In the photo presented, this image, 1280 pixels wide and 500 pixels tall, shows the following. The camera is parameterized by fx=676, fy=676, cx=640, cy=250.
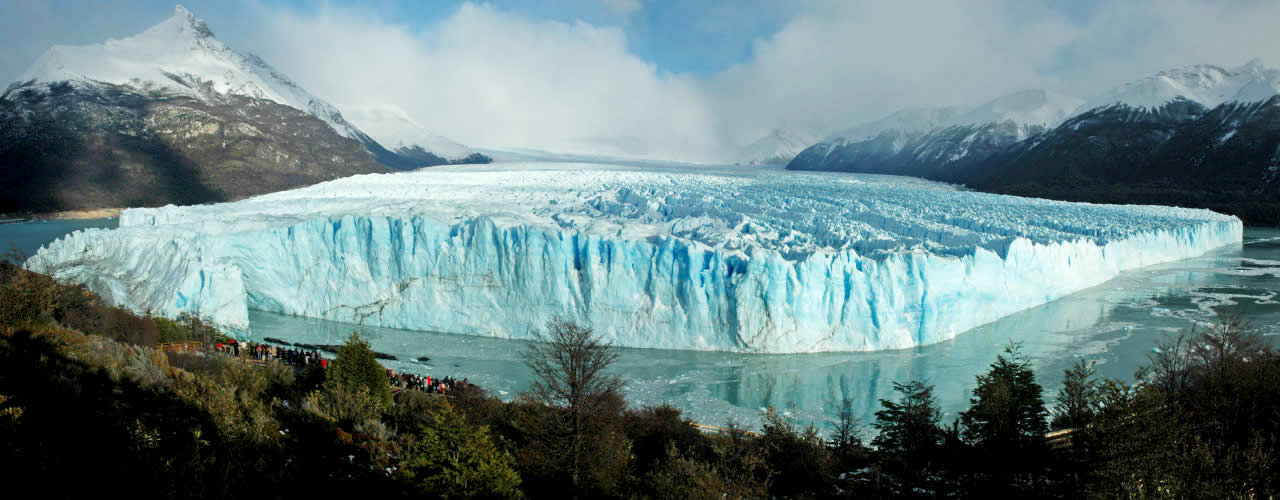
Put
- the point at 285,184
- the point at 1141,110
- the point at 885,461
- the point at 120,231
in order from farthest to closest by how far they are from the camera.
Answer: the point at 1141,110, the point at 285,184, the point at 120,231, the point at 885,461

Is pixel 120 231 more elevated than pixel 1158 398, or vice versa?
pixel 120 231

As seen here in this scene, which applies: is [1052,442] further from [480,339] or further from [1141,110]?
[1141,110]

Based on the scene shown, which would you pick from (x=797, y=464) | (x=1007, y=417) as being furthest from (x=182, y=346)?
(x=1007, y=417)

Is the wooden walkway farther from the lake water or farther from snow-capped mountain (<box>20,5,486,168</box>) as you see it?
snow-capped mountain (<box>20,5,486,168</box>)

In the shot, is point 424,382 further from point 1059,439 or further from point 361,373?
point 1059,439

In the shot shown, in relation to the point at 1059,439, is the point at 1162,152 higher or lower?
higher

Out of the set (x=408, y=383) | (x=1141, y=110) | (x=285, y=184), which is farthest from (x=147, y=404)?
(x=1141, y=110)

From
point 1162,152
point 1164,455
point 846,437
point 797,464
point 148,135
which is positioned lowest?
point 846,437

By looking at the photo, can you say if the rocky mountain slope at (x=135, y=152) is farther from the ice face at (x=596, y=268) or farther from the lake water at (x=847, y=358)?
the lake water at (x=847, y=358)
